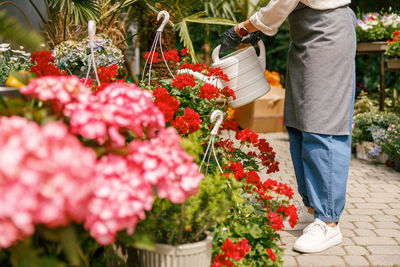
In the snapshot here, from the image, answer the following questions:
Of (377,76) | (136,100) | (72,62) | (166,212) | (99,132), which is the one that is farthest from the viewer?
(377,76)

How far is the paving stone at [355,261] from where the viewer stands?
2111mm

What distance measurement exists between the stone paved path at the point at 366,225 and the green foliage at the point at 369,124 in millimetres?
480

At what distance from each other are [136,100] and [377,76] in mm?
5785

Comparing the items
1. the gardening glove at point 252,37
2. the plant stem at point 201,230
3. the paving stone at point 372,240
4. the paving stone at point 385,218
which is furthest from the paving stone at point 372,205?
the plant stem at point 201,230

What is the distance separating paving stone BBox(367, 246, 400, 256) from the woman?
A: 0.58ft

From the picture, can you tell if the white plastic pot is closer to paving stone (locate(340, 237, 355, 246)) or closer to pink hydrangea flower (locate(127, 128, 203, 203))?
paving stone (locate(340, 237, 355, 246))

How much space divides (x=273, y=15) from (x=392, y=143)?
2531 millimetres

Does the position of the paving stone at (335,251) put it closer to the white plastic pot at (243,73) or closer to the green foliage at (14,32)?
the white plastic pot at (243,73)

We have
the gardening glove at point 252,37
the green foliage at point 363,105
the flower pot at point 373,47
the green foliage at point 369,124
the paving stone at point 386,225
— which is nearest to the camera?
the gardening glove at point 252,37

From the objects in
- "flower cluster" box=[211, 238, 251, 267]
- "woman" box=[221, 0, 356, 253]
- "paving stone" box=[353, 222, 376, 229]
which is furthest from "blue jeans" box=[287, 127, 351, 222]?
"flower cluster" box=[211, 238, 251, 267]

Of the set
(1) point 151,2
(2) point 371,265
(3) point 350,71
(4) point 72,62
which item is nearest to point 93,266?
(2) point 371,265

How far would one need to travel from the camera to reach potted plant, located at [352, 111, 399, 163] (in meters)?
4.38

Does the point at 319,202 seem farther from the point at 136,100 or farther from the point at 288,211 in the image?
the point at 136,100

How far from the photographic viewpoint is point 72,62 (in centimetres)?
318
